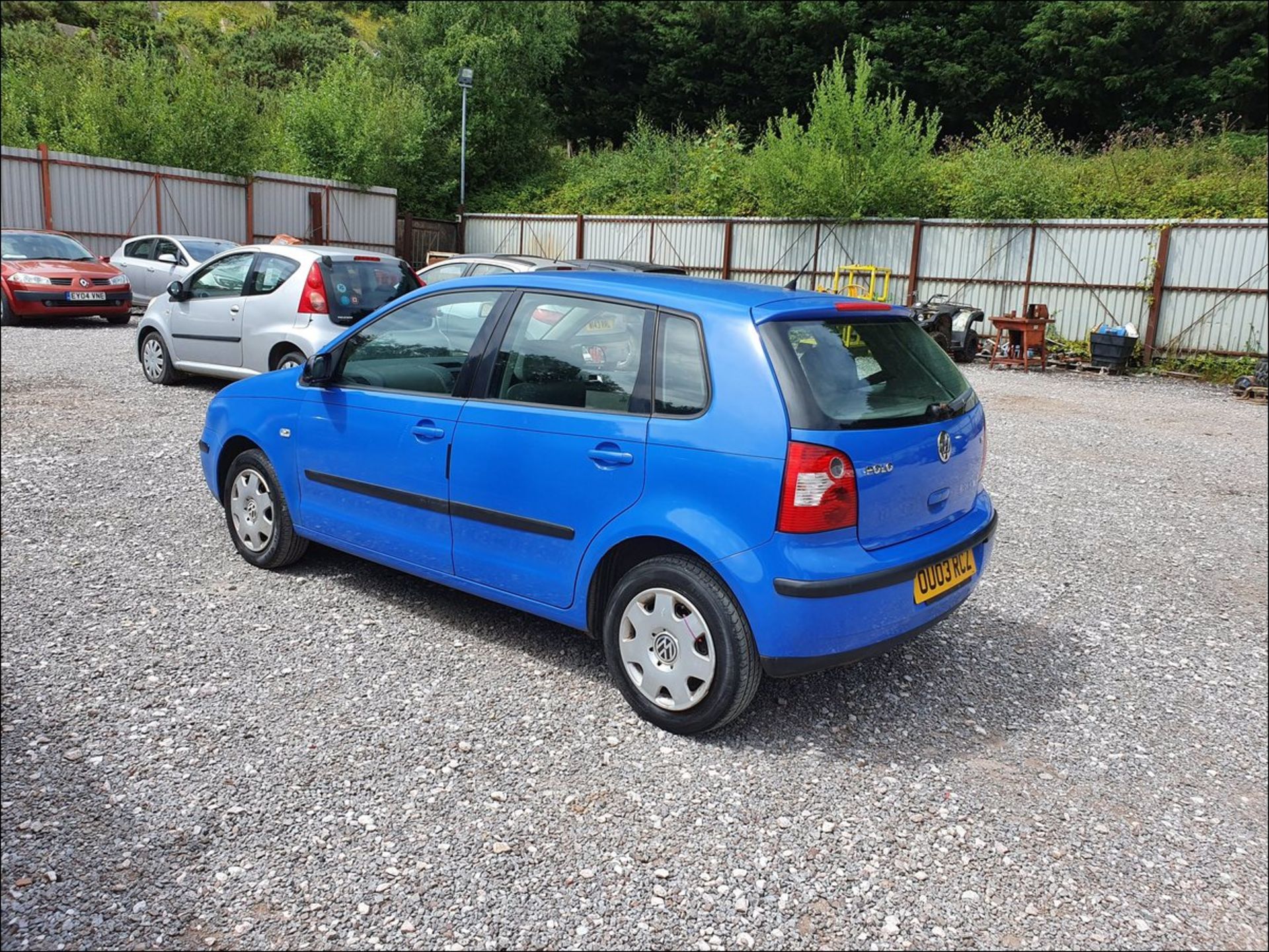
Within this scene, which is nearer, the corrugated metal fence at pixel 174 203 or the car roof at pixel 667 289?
the car roof at pixel 667 289

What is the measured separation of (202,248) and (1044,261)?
53.6 feet

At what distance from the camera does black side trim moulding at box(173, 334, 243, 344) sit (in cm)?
966

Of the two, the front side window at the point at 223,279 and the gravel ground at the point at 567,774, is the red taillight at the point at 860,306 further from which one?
the front side window at the point at 223,279

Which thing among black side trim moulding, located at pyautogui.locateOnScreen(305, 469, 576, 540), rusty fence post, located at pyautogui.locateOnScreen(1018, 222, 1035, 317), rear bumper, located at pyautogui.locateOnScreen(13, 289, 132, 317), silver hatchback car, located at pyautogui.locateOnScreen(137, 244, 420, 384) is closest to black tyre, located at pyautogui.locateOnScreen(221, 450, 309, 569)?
black side trim moulding, located at pyautogui.locateOnScreen(305, 469, 576, 540)

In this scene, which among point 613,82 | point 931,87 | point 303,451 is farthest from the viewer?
point 613,82

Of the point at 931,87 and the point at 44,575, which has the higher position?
the point at 931,87

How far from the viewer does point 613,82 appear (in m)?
45.3

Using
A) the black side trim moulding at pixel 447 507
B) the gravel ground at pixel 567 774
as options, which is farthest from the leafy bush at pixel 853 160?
the black side trim moulding at pixel 447 507

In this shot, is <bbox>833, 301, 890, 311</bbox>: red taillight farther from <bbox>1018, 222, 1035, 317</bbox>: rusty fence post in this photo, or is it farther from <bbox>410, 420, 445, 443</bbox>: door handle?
<bbox>1018, 222, 1035, 317</bbox>: rusty fence post

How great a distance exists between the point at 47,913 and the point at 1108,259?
20.2 m

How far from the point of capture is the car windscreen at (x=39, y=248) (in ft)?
50.0

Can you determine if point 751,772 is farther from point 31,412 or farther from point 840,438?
point 31,412

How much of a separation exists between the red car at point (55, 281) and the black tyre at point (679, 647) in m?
14.7

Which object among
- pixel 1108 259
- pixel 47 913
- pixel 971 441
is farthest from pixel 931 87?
pixel 47 913
